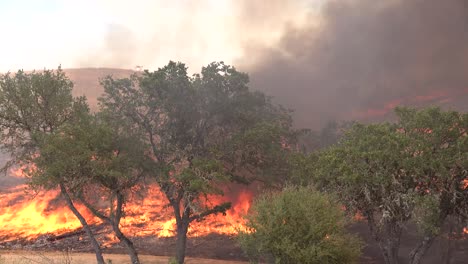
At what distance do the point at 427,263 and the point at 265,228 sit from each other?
22.7m

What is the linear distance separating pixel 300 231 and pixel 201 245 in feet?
78.0

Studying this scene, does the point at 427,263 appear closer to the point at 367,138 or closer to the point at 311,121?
the point at 367,138

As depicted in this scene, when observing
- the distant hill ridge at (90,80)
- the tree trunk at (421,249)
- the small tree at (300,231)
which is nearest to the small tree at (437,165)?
the tree trunk at (421,249)

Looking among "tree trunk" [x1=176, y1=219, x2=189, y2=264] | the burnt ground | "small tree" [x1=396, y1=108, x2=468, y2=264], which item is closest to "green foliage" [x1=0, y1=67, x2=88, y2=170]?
"tree trunk" [x1=176, y1=219, x2=189, y2=264]

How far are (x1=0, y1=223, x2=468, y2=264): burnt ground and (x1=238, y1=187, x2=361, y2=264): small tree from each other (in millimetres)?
17089

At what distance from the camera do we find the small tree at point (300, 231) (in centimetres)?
1984

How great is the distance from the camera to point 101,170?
25.9 metres

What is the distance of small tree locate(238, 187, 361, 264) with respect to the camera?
19.8 meters

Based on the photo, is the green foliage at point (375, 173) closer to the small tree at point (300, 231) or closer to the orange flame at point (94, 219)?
the small tree at point (300, 231)

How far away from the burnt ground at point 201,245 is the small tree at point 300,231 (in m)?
17.1

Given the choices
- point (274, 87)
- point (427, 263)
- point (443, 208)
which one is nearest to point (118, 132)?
point (443, 208)

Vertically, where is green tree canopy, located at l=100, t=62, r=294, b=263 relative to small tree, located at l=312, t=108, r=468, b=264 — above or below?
above

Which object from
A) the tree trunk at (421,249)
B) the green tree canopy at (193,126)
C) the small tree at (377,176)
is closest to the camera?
the small tree at (377,176)

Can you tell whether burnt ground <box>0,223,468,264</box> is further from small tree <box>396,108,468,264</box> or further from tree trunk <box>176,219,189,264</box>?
small tree <box>396,108,468,264</box>
